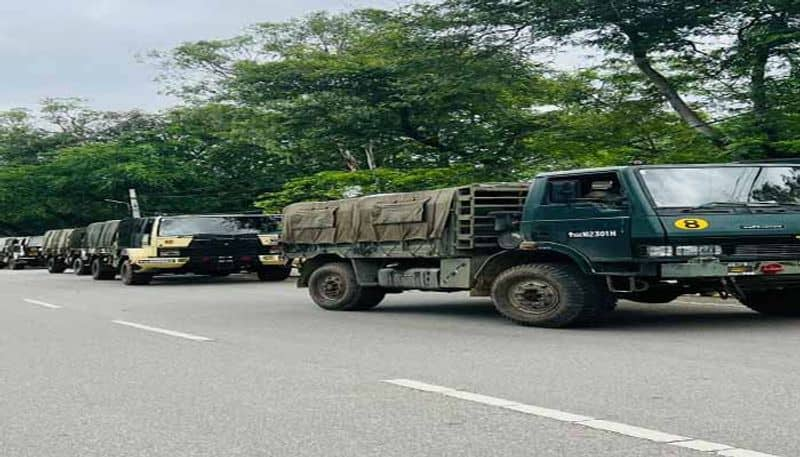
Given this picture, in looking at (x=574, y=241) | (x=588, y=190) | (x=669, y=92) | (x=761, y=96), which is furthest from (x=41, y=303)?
(x=761, y=96)

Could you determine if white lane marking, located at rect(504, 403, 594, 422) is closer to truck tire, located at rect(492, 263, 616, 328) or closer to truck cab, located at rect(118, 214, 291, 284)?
truck tire, located at rect(492, 263, 616, 328)

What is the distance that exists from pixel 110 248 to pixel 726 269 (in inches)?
797

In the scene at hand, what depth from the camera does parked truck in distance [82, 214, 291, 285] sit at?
2431cm

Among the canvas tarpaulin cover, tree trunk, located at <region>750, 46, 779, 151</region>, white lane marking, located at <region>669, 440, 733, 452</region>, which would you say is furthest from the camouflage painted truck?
the canvas tarpaulin cover

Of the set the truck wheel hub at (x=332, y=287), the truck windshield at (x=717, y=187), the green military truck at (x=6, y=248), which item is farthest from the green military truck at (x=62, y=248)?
the truck windshield at (x=717, y=187)

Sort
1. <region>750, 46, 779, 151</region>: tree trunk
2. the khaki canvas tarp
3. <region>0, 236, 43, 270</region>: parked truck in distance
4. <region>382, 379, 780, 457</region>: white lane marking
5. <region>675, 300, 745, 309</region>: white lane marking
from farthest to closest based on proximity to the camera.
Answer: <region>0, 236, 43, 270</region>: parked truck in distance → <region>750, 46, 779, 151</region>: tree trunk → <region>675, 300, 745, 309</region>: white lane marking → the khaki canvas tarp → <region>382, 379, 780, 457</region>: white lane marking

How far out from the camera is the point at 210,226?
24.6 meters

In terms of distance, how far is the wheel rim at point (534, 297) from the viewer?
11477mm

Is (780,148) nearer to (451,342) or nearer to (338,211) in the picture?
(338,211)

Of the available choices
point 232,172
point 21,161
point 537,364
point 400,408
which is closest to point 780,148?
point 537,364

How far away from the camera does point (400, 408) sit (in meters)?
6.68

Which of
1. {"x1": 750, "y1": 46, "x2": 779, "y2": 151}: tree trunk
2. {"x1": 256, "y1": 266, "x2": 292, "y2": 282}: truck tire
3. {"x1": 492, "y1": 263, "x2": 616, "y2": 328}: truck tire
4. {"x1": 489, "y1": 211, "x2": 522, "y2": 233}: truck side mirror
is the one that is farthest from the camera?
{"x1": 256, "y1": 266, "x2": 292, "y2": 282}: truck tire

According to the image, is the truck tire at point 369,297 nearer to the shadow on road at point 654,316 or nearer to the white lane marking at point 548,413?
the shadow on road at point 654,316

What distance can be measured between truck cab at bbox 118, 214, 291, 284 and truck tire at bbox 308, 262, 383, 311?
8.91 metres
